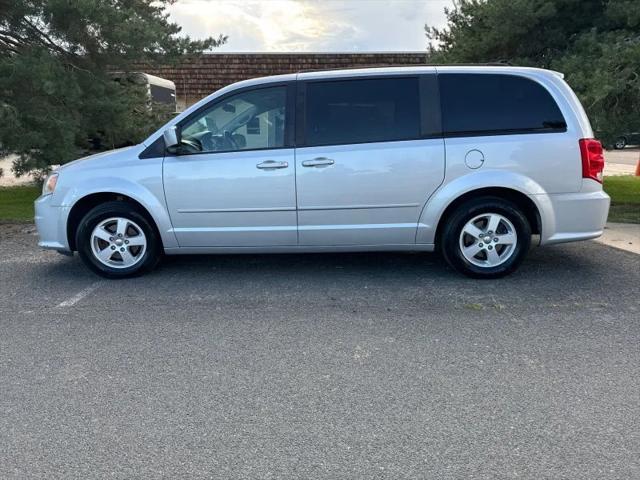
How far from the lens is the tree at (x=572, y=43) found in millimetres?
8516

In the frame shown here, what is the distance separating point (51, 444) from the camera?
3037 millimetres

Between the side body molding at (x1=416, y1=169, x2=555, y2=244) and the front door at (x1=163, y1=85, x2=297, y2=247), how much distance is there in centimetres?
131

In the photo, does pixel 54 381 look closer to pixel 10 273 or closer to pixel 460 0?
pixel 10 273

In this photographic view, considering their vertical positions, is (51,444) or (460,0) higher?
(460,0)

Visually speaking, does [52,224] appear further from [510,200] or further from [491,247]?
[510,200]

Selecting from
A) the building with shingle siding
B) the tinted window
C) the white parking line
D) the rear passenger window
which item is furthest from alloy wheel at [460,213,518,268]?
the building with shingle siding

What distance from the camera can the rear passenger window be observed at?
5.42 m

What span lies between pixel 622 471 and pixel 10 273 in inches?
230

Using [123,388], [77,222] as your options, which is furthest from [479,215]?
[77,222]

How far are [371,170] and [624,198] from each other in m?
7.56

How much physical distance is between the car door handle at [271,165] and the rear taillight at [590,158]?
2686 millimetres

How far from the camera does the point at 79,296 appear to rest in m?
5.39

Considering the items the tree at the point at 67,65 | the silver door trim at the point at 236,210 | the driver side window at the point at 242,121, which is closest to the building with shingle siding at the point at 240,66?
the tree at the point at 67,65

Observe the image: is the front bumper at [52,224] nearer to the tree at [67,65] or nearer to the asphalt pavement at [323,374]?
the asphalt pavement at [323,374]
